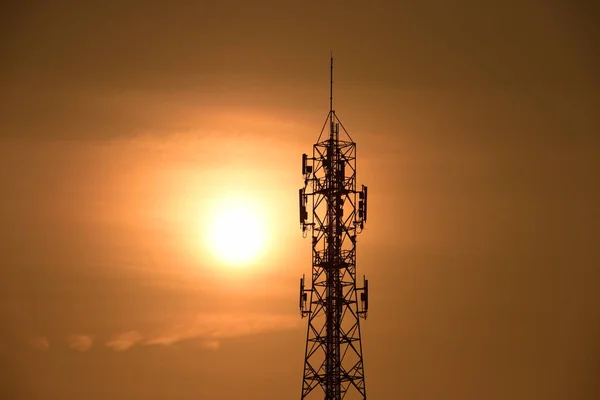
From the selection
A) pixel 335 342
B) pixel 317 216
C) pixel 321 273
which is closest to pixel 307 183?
pixel 317 216

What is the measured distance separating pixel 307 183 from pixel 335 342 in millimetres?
7676

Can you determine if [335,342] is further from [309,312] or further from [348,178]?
[348,178]

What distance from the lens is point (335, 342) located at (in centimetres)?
4081

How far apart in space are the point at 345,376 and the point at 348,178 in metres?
9.33

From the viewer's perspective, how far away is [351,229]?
41.5m

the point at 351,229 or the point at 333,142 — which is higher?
the point at 333,142

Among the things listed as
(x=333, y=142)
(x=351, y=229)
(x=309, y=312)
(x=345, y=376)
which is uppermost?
(x=333, y=142)

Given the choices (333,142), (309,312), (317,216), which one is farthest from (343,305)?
(333,142)

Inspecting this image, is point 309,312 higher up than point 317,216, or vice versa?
point 317,216

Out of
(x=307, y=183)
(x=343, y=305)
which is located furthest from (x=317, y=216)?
(x=343, y=305)

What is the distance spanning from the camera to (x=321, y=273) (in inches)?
1636

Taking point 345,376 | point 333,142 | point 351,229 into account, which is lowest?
point 345,376

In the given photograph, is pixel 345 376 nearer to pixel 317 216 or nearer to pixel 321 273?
pixel 321 273

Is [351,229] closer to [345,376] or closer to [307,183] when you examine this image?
[307,183]
